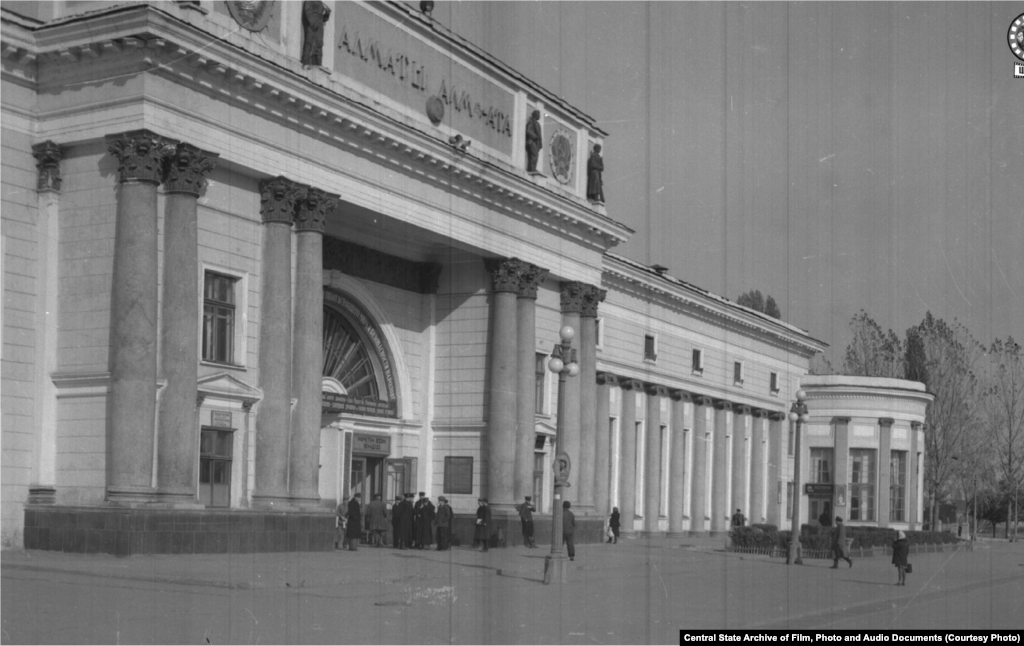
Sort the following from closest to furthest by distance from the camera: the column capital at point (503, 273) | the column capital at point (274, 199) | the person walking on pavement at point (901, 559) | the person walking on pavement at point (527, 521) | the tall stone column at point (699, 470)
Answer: the person walking on pavement at point (901, 559) → the column capital at point (274, 199) → the person walking on pavement at point (527, 521) → the column capital at point (503, 273) → the tall stone column at point (699, 470)

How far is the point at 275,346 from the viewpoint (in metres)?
31.0

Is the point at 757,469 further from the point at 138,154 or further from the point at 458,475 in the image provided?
the point at 138,154

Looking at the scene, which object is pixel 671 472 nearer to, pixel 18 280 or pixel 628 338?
pixel 628 338

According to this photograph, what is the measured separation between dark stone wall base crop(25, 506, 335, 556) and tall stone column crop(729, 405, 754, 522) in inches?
1527

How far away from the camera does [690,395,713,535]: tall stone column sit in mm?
61438

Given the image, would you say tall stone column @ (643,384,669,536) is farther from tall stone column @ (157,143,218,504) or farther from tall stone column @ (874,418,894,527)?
tall stone column @ (157,143,218,504)

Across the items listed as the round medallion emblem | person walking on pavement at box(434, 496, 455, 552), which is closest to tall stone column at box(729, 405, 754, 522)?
the round medallion emblem

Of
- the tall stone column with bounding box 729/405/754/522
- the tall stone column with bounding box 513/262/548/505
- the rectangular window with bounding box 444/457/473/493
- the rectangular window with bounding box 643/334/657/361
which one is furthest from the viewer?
the tall stone column with bounding box 729/405/754/522

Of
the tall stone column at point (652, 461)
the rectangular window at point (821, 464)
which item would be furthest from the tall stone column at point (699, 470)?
the rectangular window at point (821, 464)

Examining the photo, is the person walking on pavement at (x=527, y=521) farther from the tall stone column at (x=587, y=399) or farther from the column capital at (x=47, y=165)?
the column capital at (x=47, y=165)

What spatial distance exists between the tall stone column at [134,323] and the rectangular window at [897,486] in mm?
51102

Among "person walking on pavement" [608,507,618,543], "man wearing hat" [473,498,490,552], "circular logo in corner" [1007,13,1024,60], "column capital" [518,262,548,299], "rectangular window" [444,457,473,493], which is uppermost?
"circular logo in corner" [1007,13,1024,60]

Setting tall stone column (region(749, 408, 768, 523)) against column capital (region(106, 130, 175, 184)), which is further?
tall stone column (region(749, 408, 768, 523))

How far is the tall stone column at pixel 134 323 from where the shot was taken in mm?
26812
